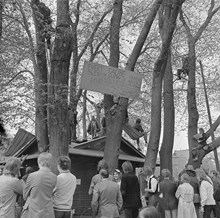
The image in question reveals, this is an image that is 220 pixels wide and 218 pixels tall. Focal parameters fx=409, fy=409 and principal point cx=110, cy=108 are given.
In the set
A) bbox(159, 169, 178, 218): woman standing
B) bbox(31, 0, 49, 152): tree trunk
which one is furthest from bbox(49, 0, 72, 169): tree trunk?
bbox(159, 169, 178, 218): woman standing

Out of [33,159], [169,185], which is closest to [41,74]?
[33,159]

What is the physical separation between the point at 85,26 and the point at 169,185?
40.0 ft

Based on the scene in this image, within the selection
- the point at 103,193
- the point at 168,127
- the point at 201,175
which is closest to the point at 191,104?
the point at 168,127

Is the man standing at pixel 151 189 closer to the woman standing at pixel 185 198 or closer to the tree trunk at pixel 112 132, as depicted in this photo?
the woman standing at pixel 185 198

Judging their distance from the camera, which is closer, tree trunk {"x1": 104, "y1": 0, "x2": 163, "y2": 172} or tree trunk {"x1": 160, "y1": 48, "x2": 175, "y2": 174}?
tree trunk {"x1": 104, "y1": 0, "x2": 163, "y2": 172}

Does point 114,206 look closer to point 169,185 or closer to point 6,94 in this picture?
point 169,185

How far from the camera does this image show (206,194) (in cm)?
1031

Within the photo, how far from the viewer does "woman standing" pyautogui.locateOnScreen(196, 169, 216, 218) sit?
10.3 m

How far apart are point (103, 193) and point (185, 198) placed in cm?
285

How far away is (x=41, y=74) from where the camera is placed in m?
11.7

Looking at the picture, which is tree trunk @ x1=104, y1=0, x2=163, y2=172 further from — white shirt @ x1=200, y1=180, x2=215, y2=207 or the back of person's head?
the back of person's head

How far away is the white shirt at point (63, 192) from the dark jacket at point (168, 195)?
340 cm

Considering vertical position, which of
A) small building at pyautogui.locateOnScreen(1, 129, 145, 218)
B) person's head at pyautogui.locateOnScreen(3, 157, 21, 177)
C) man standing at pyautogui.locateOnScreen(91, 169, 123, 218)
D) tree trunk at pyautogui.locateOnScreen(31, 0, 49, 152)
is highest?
tree trunk at pyautogui.locateOnScreen(31, 0, 49, 152)

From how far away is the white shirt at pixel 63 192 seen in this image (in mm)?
6383
